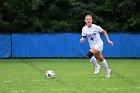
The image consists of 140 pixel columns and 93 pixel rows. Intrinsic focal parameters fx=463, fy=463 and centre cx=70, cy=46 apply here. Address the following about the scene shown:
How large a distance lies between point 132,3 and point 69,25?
18.2 feet

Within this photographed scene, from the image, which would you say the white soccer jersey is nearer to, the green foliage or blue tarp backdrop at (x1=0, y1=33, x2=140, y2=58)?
blue tarp backdrop at (x1=0, y1=33, x2=140, y2=58)

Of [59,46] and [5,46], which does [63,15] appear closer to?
[59,46]

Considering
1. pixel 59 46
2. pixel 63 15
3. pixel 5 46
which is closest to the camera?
pixel 59 46

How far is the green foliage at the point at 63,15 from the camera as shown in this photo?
38.4m

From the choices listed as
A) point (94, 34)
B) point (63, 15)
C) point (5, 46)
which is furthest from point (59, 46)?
point (94, 34)

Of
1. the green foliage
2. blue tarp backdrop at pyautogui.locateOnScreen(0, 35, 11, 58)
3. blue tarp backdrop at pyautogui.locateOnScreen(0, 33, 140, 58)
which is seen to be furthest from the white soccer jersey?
the green foliage

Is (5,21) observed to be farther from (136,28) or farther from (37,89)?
(37,89)

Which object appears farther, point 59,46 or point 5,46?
point 5,46

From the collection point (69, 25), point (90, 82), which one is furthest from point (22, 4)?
point (90, 82)

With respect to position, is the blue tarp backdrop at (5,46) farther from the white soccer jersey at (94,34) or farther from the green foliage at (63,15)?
the white soccer jersey at (94,34)

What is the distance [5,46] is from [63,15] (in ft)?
29.2

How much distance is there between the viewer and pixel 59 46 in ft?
105

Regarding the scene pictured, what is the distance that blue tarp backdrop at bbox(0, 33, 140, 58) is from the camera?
31703mm

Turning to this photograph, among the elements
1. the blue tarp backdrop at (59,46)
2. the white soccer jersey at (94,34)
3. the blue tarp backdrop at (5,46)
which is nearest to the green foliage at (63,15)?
the blue tarp backdrop at (5,46)
